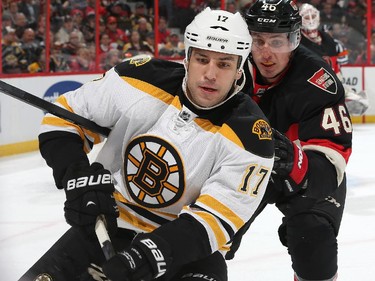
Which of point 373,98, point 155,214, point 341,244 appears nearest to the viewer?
point 155,214

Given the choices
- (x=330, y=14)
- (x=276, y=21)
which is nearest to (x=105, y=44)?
(x=330, y=14)

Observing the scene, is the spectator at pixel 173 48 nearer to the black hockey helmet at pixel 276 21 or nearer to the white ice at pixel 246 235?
the white ice at pixel 246 235

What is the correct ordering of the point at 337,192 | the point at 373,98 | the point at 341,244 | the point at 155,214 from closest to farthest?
1. the point at 155,214
2. the point at 337,192
3. the point at 341,244
4. the point at 373,98

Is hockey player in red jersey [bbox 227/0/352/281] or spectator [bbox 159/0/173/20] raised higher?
hockey player in red jersey [bbox 227/0/352/281]

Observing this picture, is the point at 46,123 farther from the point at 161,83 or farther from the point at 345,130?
the point at 345,130

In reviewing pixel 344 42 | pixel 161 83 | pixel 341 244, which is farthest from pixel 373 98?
pixel 161 83

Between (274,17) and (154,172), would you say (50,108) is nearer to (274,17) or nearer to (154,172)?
(154,172)

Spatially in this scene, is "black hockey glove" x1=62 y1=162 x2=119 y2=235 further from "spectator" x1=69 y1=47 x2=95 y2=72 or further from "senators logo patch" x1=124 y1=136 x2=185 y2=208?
"spectator" x1=69 y1=47 x2=95 y2=72

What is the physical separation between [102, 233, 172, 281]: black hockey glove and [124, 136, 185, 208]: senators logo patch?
A: 219 mm

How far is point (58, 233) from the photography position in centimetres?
384

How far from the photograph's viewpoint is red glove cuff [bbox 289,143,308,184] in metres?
2.25

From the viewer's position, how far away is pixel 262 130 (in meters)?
1.99

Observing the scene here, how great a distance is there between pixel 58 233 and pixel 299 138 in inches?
66.3

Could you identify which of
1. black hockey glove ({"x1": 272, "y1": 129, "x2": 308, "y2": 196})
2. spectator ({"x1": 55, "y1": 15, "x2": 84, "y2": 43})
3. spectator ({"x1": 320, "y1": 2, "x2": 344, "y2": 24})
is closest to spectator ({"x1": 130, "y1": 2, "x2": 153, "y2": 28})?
spectator ({"x1": 55, "y1": 15, "x2": 84, "y2": 43})
